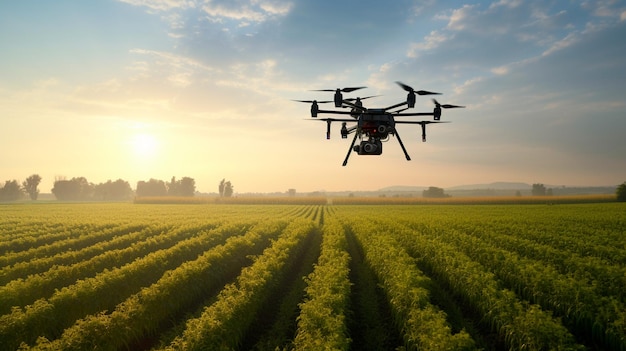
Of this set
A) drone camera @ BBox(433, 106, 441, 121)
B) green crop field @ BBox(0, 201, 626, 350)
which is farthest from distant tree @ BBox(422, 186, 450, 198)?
drone camera @ BBox(433, 106, 441, 121)

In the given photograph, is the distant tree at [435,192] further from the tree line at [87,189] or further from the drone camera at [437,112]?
the drone camera at [437,112]

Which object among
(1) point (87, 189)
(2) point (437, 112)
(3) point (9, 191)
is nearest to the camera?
(2) point (437, 112)

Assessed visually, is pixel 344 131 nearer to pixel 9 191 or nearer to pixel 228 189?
pixel 228 189

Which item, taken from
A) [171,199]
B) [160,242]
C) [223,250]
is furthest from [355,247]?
[171,199]

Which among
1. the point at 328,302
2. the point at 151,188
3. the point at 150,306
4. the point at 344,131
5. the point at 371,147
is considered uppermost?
the point at 151,188

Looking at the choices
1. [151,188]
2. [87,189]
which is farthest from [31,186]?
[151,188]

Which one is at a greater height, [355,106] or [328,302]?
[355,106]
